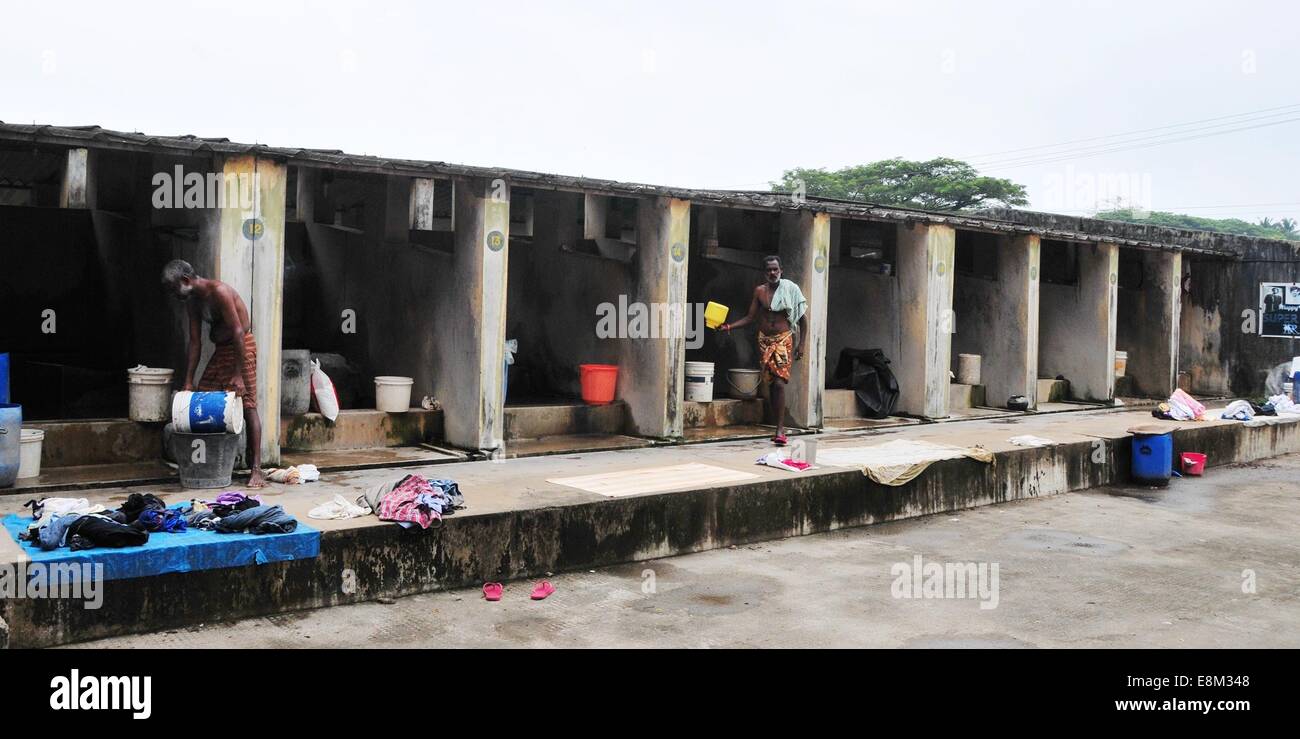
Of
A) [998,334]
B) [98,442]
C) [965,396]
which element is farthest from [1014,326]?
[98,442]

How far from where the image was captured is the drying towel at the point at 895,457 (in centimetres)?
1012

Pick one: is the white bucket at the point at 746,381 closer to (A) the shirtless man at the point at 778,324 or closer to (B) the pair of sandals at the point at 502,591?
(A) the shirtless man at the point at 778,324

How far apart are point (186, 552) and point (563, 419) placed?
5915 mm

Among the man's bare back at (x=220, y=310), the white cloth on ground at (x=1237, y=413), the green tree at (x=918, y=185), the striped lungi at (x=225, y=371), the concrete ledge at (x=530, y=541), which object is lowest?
the concrete ledge at (x=530, y=541)

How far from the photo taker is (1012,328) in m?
15.9

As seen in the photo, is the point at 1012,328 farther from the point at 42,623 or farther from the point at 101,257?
the point at 42,623

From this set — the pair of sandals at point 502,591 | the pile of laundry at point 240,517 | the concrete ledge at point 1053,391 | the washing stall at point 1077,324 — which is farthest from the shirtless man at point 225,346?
the concrete ledge at point 1053,391

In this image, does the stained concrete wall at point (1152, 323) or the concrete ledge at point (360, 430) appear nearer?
the concrete ledge at point (360, 430)

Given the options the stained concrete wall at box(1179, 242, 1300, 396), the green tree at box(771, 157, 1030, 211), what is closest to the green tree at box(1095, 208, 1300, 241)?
the green tree at box(771, 157, 1030, 211)

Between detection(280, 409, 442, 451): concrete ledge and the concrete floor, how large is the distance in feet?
10.7

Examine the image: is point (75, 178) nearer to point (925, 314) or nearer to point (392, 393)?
point (392, 393)

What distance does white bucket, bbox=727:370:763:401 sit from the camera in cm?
1347

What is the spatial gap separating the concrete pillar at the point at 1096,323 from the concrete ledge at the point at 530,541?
227 inches

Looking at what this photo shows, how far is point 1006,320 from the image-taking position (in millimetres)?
15977
